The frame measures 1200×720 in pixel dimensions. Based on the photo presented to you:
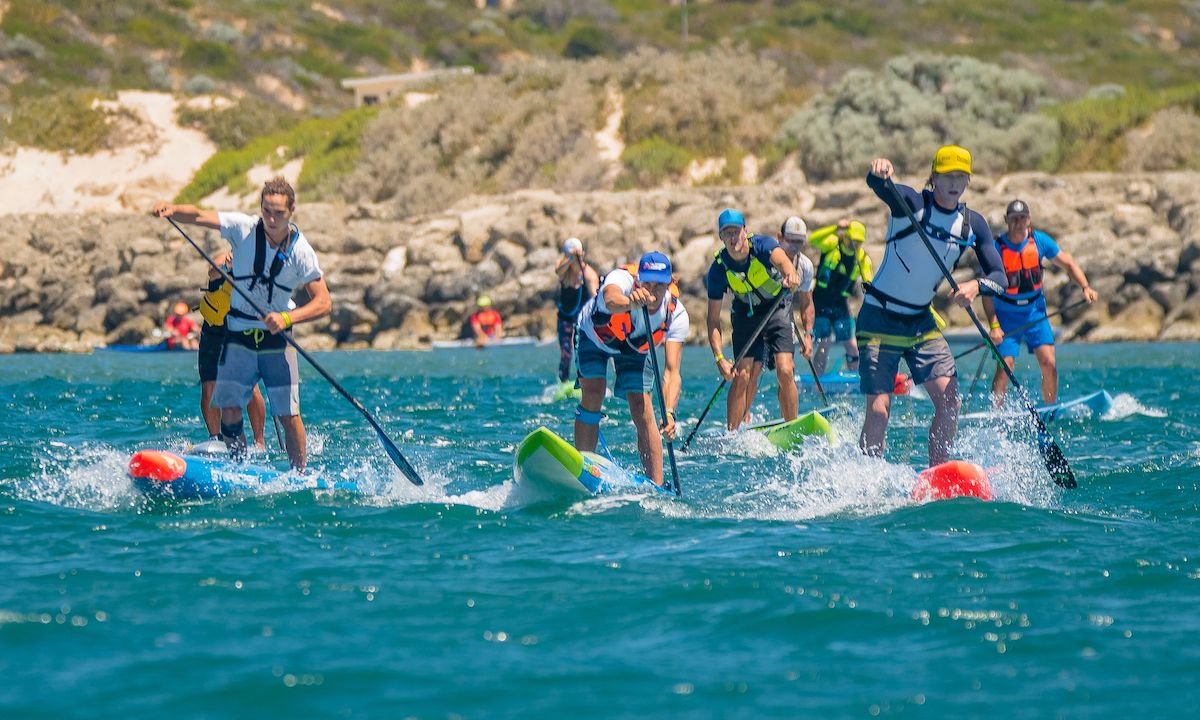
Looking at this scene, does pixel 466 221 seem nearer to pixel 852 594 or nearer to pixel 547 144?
pixel 547 144

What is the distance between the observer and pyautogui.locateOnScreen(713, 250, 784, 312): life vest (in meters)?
11.6

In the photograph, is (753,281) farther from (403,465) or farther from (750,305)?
(403,465)

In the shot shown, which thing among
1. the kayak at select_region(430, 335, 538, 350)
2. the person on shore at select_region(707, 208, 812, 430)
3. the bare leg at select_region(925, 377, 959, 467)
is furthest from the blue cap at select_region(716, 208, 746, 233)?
the kayak at select_region(430, 335, 538, 350)

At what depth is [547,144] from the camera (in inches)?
1656

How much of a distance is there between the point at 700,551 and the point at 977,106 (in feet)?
112

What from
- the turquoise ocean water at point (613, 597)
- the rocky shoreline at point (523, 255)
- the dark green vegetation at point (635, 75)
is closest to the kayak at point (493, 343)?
the rocky shoreline at point (523, 255)

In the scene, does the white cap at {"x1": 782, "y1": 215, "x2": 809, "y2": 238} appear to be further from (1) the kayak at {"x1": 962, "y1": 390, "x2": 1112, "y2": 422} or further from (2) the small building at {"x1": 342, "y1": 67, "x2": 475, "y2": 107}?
(2) the small building at {"x1": 342, "y1": 67, "x2": 475, "y2": 107}

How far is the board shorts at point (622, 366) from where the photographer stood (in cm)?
906

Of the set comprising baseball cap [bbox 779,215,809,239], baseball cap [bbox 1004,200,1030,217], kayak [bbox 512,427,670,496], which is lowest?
kayak [bbox 512,427,670,496]

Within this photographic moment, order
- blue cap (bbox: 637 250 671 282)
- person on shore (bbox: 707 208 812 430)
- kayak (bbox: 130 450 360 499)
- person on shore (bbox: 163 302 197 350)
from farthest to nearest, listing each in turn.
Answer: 1. person on shore (bbox: 163 302 197 350)
2. person on shore (bbox: 707 208 812 430)
3. blue cap (bbox: 637 250 671 282)
4. kayak (bbox: 130 450 360 499)

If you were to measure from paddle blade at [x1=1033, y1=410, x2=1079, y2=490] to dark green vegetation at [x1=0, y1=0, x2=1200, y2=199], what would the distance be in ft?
91.8

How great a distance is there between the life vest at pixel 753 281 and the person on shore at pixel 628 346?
2.33 meters

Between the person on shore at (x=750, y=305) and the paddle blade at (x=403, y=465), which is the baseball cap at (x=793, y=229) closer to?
the person on shore at (x=750, y=305)

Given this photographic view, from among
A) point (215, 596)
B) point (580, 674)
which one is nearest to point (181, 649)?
point (215, 596)
